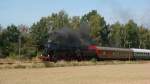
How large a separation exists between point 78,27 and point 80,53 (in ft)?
106

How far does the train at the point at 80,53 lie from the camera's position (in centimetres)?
5244

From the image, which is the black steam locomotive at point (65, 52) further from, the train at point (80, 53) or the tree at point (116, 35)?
the tree at point (116, 35)

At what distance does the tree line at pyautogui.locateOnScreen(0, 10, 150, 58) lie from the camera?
94625mm

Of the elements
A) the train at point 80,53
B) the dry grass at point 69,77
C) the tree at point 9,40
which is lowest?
the dry grass at point 69,77

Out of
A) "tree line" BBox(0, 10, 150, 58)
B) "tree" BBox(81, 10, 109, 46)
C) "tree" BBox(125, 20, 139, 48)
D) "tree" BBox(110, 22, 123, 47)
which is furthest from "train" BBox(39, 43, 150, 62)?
"tree" BBox(125, 20, 139, 48)

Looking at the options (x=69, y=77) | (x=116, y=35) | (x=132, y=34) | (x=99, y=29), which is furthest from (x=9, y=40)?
(x=69, y=77)

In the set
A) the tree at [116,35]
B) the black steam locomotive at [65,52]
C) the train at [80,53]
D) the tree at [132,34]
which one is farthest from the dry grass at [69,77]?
the tree at [132,34]

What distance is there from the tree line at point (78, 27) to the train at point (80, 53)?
62.9 ft

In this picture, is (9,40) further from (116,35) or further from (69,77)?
(69,77)

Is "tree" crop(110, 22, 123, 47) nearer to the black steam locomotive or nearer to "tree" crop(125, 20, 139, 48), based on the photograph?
"tree" crop(125, 20, 139, 48)

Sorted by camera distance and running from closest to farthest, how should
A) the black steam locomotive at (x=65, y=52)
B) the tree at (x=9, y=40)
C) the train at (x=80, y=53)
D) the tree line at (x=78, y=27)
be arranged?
the black steam locomotive at (x=65, y=52), the train at (x=80, y=53), the tree at (x=9, y=40), the tree line at (x=78, y=27)

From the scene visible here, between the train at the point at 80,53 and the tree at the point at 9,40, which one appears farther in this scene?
the tree at the point at 9,40

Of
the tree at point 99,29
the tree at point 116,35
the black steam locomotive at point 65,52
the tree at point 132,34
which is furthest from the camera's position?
the tree at point 132,34

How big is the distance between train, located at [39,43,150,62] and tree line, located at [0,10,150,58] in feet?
62.9
